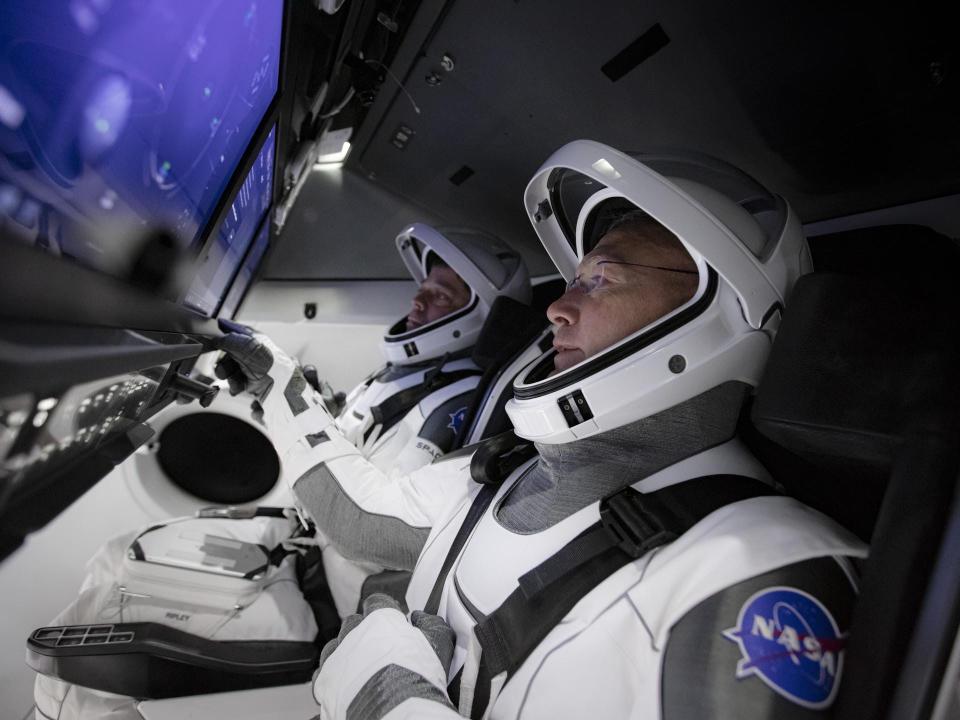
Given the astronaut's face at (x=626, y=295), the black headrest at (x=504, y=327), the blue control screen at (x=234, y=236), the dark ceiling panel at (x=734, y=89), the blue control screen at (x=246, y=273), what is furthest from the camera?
the blue control screen at (x=246, y=273)

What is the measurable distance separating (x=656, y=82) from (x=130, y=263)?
1.75 metres

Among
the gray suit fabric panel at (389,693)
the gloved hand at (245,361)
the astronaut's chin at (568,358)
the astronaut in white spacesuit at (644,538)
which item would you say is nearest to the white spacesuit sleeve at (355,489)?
the gloved hand at (245,361)

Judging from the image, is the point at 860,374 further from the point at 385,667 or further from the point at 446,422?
the point at 446,422

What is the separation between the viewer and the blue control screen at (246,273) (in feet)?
9.21

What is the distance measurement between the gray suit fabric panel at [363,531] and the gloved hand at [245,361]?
0.58 meters

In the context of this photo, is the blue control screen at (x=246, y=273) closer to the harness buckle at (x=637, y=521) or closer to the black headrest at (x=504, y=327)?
the black headrest at (x=504, y=327)

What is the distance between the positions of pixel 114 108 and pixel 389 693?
1.12 meters

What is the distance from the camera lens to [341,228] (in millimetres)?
3674

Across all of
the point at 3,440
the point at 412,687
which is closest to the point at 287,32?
the point at 3,440

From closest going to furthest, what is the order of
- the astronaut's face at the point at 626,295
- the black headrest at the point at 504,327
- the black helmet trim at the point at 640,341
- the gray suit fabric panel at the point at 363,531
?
the black helmet trim at the point at 640,341 < the astronaut's face at the point at 626,295 < the gray suit fabric panel at the point at 363,531 < the black headrest at the point at 504,327

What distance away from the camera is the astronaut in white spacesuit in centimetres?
75

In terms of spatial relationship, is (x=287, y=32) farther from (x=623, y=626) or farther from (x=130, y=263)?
(x=623, y=626)

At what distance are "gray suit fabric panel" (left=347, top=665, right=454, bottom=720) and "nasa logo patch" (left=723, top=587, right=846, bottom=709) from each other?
540mm

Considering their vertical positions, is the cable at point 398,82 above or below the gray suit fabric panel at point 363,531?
above
